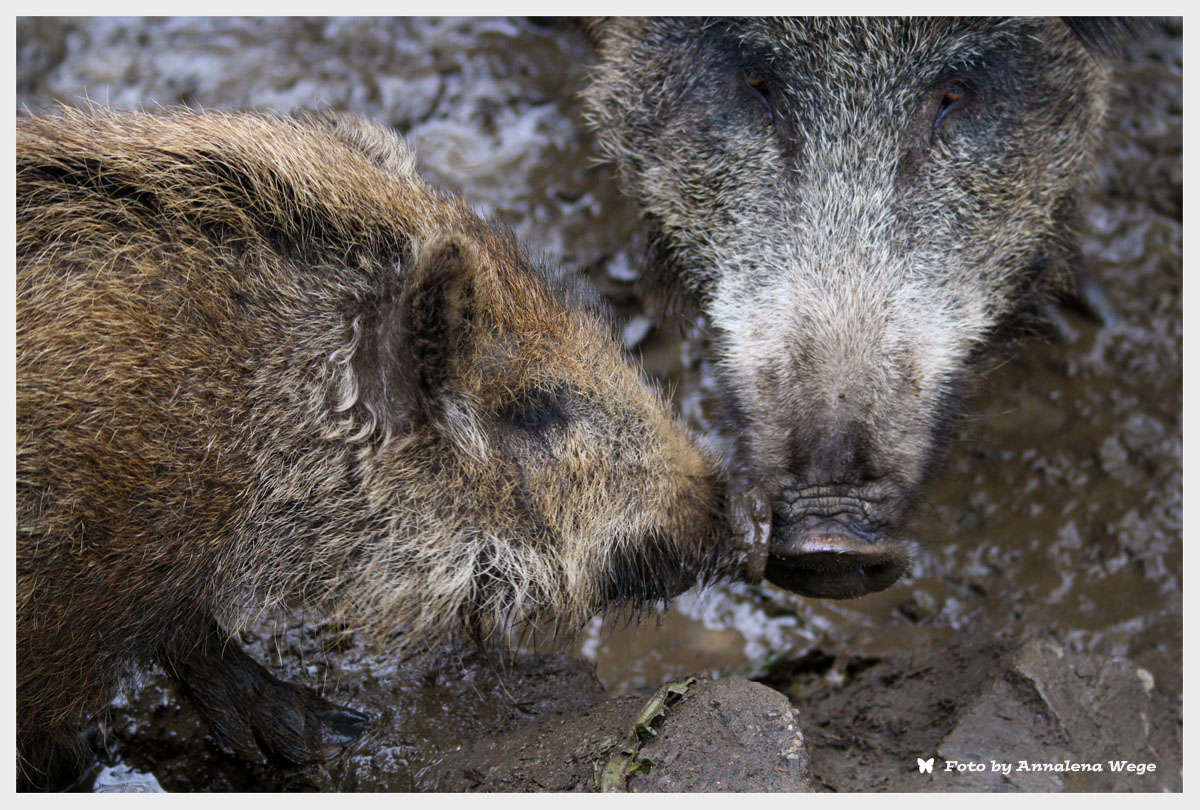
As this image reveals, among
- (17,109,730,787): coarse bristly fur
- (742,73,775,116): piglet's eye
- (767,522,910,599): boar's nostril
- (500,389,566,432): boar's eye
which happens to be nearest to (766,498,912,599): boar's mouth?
(767,522,910,599): boar's nostril

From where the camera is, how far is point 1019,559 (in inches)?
169

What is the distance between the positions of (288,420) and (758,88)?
207 centimetres

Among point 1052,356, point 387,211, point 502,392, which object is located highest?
point 387,211

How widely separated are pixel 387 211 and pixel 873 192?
1657 mm

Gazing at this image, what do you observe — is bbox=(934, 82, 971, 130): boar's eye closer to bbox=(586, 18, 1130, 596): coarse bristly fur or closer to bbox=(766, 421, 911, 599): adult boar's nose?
bbox=(586, 18, 1130, 596): coarse bristly fur

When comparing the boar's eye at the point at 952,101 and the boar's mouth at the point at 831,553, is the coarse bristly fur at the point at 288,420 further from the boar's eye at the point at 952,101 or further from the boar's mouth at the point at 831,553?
the boar's eye at the point at 952,101

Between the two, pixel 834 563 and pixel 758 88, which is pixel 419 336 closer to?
pixel 834 563

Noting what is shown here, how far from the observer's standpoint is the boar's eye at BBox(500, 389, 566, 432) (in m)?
2.73

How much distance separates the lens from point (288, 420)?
2.65 metres

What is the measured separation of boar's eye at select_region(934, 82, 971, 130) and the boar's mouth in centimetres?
140

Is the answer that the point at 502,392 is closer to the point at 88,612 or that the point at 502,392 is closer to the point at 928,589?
the point at 88,612

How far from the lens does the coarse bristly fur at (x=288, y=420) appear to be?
251 centimetres

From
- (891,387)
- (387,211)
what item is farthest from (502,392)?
(891,387)

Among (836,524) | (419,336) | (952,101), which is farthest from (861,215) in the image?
(419,336)
